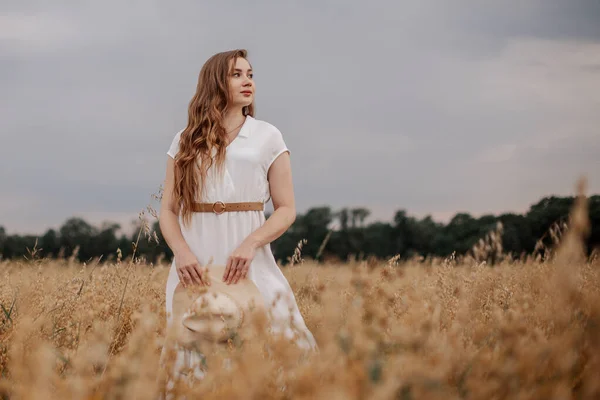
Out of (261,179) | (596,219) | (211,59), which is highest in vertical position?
(211,59)

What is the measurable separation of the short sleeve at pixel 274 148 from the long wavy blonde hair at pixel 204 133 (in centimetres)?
28

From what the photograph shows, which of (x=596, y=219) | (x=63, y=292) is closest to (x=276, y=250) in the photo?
(x=596, y=219)

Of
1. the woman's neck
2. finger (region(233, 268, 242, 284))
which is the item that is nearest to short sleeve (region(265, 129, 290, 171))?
the woman's neck

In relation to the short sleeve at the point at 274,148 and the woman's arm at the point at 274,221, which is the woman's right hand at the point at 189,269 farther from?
the short sleeve at the point at 274,148

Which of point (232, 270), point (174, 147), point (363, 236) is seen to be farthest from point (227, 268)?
point (363, 236)

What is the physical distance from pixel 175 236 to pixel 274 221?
2.07ft

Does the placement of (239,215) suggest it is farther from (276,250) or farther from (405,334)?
(276,250)

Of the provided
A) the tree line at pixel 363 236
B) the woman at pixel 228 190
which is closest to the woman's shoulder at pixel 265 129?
the woman at pixel 228 190

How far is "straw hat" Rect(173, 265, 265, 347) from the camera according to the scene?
2.83m

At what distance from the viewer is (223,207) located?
338 centimetres

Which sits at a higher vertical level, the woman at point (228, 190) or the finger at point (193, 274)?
the woman at point (228, 190)

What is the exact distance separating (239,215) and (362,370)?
6.78 feet

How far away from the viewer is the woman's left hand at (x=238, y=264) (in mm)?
3188

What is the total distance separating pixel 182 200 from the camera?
11.4ft
